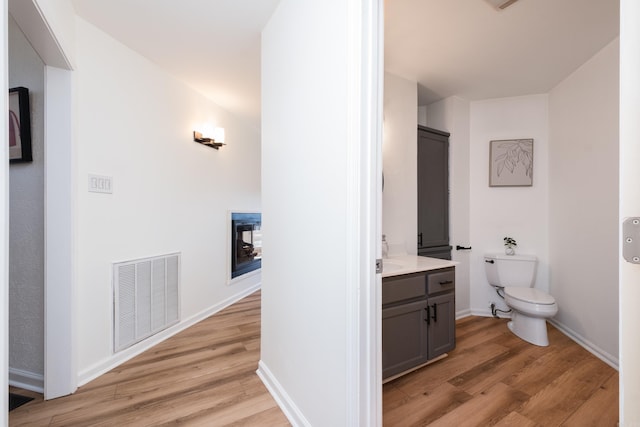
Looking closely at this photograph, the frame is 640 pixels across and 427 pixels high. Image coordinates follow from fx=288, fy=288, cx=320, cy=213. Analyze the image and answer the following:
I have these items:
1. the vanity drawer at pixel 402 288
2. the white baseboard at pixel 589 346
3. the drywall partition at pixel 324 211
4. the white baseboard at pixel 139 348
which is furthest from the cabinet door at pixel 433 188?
the white baseboard at pixel 139 348

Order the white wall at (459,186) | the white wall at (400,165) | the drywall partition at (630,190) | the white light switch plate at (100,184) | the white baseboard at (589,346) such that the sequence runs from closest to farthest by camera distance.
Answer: the drywall partition at (630,190) < the white light switch plate at (100,184) < the white baseboard at (589,346) < the white wall at (400,165) < the white wall at (459,186)

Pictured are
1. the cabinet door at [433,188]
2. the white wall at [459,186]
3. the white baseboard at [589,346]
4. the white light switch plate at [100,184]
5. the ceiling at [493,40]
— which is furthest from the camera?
the white wall at [459,186]

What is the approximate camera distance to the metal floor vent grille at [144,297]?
2.13m

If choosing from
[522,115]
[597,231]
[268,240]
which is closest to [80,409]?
[268,240]

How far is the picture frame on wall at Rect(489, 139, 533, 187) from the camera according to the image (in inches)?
120

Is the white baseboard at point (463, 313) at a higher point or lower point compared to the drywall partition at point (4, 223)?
lower

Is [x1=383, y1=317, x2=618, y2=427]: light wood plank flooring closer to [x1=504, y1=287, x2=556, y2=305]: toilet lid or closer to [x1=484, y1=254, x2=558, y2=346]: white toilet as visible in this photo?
[x1=484, y1=254, x2=558, y2=346]: white toilet

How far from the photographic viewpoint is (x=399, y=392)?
181 centimetres

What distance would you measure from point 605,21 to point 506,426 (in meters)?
2.64

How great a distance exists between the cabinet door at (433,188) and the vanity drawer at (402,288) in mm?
953

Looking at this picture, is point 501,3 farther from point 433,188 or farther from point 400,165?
point 433,188

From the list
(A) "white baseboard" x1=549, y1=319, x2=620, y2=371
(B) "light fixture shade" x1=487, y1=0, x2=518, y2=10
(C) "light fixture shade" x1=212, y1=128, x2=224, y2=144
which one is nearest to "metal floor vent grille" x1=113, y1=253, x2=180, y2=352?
(C) "light fixture shade" x1=212, y1=128, x2=224, y2=144

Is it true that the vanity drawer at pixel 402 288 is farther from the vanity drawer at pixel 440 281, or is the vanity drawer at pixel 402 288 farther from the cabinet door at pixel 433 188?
the cabinet door at pixel 433 188

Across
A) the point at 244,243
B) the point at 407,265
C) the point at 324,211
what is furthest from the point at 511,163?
the point at 244,243
